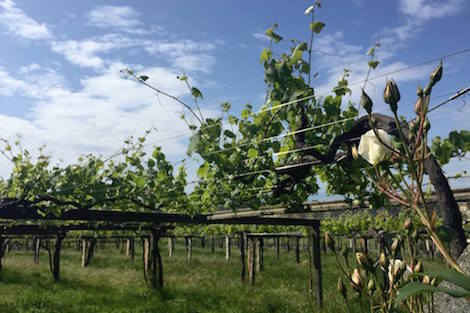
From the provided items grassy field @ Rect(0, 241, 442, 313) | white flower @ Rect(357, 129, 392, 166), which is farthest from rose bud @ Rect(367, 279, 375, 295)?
grassy field @ Rect(0, 241, 442, 313)

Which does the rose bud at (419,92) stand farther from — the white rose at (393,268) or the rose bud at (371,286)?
the rose bud at (371,286)

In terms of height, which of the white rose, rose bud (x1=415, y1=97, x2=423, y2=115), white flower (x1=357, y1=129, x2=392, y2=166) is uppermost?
rose bud (x1=415, y1=97, x2=423, y2=115)

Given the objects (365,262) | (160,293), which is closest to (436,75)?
(365,262)

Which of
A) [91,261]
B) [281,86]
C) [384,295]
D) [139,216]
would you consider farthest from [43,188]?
[91,261]

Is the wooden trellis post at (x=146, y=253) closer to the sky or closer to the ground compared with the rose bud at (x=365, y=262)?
closer to the ground

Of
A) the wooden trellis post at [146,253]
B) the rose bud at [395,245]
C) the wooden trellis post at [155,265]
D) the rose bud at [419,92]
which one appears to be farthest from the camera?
the wooden trellis post at [146,253]

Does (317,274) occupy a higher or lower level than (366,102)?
lower

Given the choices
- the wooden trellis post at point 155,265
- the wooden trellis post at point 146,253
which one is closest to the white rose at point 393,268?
the wooden trellis post at point 155,265

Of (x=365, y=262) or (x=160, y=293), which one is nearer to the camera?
(x=365, y=262)

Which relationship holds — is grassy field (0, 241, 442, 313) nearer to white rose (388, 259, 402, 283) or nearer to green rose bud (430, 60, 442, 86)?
white rose (388, 259, 402, 283)

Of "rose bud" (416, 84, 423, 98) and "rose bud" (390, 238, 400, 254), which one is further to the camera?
"rose bud" (390, 238, 400, 254)

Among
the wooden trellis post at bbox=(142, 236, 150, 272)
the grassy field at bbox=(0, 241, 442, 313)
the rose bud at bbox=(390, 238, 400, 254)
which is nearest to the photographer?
the rose bud at bbox=(390, 238, 400, 254)

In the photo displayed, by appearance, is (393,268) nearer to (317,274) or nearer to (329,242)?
(329,242)

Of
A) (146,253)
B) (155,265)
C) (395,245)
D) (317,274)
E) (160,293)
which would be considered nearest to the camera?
(395,245)
